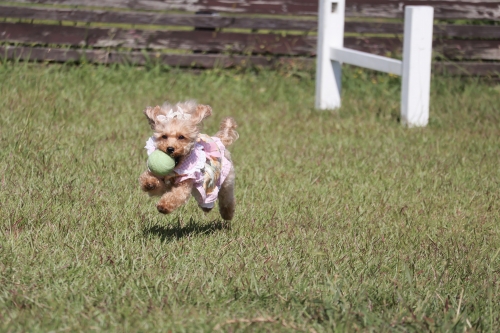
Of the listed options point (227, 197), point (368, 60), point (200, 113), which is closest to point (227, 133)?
point (227, 197)

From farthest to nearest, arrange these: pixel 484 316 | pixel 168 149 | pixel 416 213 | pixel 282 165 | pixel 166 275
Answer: pixel 282 165
pixel 416 213
pixel 168 149
pixel 166 275
pixel 484 316

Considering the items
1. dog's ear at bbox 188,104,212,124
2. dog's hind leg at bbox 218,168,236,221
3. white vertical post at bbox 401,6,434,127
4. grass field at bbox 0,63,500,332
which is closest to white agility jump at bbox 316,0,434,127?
white vertical post at bbox 401,6,434,127

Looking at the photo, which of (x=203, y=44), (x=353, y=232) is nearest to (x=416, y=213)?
(x=353, y=232)

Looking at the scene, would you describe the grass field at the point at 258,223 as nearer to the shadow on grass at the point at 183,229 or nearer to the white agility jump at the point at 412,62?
the shadow on grass at the point at 183,229

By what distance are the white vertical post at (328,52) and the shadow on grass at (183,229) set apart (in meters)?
4.83

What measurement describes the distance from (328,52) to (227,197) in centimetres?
528

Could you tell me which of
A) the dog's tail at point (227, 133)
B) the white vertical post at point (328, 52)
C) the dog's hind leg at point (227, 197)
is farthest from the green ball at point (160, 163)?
the white vertical post at point (328, 52)

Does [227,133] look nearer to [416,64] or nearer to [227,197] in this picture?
[227,197]

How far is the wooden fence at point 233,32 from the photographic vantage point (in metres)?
10.2

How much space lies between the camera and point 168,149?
4422mm

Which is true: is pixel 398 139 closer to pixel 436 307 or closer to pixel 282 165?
pixel 282 165

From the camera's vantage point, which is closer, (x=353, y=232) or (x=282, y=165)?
(x=353, y=232)

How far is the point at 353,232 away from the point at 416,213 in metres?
0.74

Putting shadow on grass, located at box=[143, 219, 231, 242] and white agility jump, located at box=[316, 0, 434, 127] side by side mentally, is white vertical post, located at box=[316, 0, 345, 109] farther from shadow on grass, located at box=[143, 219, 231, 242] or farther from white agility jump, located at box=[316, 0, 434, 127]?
shadow on grass, located at box=[143, 219, 231, 242]
